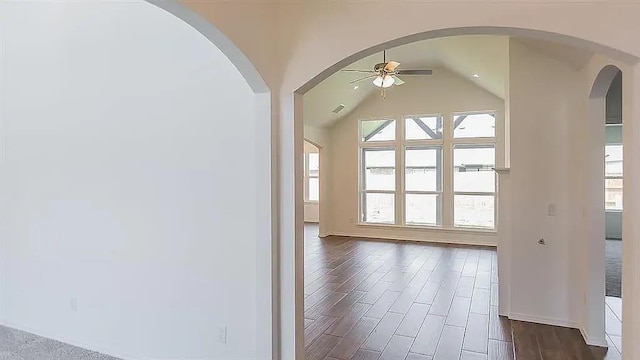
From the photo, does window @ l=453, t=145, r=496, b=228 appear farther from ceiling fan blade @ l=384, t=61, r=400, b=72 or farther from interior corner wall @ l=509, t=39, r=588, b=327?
interior corner wall @ l=509, t=39, r=588, b=327

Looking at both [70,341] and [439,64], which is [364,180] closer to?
[439,64]

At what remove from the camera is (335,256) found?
268 inches

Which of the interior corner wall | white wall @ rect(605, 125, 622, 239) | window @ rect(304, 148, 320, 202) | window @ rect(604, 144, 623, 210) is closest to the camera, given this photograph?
the interior corner wall

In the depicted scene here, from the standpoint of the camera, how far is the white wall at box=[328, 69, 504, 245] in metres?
7.85

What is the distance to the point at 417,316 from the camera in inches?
154

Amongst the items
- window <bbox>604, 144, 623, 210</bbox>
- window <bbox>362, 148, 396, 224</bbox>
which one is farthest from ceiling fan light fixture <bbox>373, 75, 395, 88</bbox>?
window <bbox>604, 144, 623, 210</bbox>

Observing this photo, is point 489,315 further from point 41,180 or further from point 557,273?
point 41,180

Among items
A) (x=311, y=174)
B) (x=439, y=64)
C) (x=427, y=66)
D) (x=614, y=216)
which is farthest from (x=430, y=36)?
(x=311, y=174)

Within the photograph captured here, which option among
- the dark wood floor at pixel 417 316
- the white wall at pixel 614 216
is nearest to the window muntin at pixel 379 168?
the dark wood floor at pixel 417 316

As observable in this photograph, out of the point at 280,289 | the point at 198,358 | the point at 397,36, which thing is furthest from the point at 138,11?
the point at 198,358

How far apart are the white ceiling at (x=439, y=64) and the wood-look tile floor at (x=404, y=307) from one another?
2584mm

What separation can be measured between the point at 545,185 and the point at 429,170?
488cm

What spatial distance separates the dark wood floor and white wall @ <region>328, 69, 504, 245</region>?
79.4 inches

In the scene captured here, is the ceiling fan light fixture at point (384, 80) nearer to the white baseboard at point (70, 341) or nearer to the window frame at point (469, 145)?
the window frame at point (469, 145)
